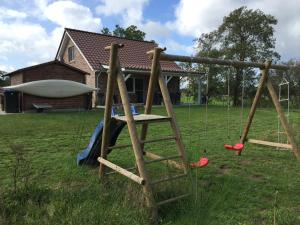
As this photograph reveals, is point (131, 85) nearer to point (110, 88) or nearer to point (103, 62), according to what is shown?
point (103, 62)

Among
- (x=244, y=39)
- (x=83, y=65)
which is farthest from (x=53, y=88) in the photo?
(x=244, y=39)

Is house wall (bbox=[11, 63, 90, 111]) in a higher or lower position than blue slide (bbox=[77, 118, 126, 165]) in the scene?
higher

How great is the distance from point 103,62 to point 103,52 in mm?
1362

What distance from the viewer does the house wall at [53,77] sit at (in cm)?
1501

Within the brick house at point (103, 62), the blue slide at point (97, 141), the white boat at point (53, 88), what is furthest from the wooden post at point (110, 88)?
the brick house at point (103, 62)

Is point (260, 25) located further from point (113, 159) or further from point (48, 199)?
point (48, 199)

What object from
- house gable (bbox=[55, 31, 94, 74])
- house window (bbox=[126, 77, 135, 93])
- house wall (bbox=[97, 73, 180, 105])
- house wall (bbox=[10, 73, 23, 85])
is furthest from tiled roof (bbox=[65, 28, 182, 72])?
house wall (bbox=[10, 73, 23, 85])

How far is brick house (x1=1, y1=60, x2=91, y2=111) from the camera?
15.0 metres

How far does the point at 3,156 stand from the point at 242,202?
163 inches

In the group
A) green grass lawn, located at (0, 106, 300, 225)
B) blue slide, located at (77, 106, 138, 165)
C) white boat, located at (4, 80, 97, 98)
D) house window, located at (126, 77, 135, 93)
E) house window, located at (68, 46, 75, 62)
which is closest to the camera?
green grass lawn, located at (0, 106, 300, 225)

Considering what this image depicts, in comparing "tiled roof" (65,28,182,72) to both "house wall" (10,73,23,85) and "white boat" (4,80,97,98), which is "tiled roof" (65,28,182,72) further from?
"house wall" (10,73,23,85)

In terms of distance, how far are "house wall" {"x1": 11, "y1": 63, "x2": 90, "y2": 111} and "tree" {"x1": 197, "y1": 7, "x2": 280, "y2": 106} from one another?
10573 millimetres

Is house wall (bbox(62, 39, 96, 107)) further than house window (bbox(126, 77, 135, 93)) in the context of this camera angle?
No

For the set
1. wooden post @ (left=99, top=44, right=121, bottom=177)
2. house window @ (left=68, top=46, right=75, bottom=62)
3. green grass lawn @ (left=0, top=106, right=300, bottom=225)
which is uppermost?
house window @ (left=68, top=46, right=75, bottom=62)
